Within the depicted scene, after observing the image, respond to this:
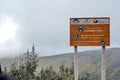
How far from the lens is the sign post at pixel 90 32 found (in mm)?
26062

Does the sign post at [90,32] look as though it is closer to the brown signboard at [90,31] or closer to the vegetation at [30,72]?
the brown signboard at [90,31]

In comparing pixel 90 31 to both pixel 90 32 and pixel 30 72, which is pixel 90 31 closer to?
pixel 90 32

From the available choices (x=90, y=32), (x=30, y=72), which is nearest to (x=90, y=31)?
(x=90, y=32)

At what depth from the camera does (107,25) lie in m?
26.3

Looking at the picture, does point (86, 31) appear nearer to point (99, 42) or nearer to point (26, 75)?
point (99, 42)

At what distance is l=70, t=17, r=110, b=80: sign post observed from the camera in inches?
1026

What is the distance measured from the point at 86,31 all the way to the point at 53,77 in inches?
2650

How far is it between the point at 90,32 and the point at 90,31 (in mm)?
69

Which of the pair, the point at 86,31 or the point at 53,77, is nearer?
the point at 86,31

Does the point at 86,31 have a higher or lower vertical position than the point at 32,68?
higher

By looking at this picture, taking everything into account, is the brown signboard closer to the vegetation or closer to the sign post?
the sign post

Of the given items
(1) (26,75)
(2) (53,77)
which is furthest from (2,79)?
(2) (53,77)

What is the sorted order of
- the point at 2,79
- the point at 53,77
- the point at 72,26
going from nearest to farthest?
the point at 2,79, the point at 72,26, the point at 53,77

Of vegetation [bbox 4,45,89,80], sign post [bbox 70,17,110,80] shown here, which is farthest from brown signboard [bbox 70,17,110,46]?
vegetation [bbox 4,45,89,80]
